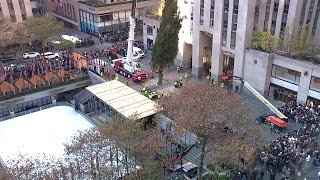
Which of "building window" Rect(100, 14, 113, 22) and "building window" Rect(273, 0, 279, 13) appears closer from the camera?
"building window" Rect(273, 0, 279, 13)

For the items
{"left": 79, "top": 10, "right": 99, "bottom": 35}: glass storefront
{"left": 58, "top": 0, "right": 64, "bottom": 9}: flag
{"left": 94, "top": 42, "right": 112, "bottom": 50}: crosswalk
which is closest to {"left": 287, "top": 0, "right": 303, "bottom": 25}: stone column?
{"left": 94, "top": 42, "right": 112, "bottom": 50}: crosswalk

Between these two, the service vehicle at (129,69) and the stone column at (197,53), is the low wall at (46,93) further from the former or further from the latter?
the stone column at (197,53)

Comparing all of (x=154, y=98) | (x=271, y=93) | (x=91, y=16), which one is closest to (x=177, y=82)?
(x=154, y=98)

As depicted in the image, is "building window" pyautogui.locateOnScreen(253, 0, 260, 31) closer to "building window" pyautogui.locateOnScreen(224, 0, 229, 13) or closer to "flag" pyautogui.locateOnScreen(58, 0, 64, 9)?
"building window" pyautogui.locateOnScreen(224, 0, 229, 13)

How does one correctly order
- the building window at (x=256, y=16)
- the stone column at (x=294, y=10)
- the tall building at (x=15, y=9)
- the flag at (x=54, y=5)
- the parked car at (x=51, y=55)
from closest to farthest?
the building window at (x=256, y=16) → the stone column at (x=294, y=10) → the parked car at (x=51, y=55) → the tall building at (x=15, y=9) → the flag at (x=54, y=5)

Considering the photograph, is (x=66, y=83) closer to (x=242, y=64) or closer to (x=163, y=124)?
(x=163, y=124)

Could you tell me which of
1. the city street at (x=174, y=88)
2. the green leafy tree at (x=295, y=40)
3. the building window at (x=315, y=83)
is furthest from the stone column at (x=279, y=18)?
the building window at (x=315, y=83)
